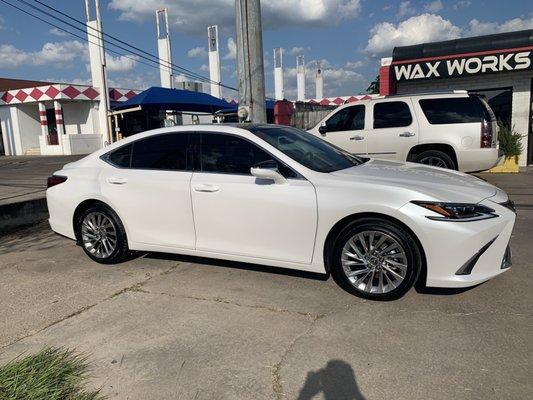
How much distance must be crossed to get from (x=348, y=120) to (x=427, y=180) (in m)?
5.64

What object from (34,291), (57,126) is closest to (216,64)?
(57,126)

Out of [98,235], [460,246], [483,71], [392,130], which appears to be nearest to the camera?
[460,246]

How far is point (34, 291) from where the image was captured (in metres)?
4.70

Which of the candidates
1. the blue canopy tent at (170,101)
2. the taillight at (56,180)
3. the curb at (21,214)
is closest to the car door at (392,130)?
the taillight at (56,180)

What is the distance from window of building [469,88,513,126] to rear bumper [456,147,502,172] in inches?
206

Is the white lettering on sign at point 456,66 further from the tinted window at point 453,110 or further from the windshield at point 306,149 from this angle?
the windshield at point 306,149

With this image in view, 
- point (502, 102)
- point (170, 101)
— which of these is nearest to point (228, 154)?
point (502, 102)

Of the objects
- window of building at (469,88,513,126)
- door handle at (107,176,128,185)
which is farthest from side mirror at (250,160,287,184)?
window of building at (469,88,513,126)

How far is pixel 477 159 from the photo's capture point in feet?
27.7

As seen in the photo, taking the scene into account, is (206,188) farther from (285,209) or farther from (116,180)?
(116,180)

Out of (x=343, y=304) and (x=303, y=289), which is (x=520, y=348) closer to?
(x=343, y=304)

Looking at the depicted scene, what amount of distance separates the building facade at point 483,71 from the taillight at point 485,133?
4790 millimetres

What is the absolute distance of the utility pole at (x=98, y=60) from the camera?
25.5m

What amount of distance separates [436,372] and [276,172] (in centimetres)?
207
